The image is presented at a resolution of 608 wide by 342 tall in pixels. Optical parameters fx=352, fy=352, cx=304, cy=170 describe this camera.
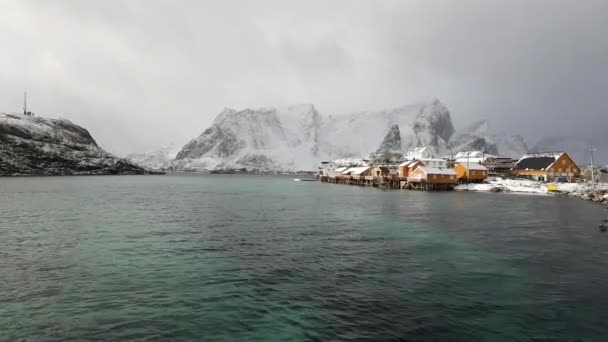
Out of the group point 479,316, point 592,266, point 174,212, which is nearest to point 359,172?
point 174,212

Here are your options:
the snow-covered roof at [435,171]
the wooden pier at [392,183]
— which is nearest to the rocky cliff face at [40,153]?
the wooden pier at [392,183]

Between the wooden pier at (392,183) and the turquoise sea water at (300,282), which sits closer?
the turquoise sea water at (300,282)

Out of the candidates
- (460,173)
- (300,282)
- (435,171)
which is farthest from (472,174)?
(300,282)

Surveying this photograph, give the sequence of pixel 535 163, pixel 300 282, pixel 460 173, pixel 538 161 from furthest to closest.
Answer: pixel 535 163
pixel 538 161
pixel 460 173
pixel 300 282

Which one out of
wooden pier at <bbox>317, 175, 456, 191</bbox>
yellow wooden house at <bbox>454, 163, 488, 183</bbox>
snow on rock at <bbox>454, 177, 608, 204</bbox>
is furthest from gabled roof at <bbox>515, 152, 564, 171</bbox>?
wooden pier at <bbox>317, 175, 456, 191</bbox>

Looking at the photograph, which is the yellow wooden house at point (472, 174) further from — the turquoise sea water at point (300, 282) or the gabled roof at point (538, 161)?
the turquoise sea water at point (300, 282)

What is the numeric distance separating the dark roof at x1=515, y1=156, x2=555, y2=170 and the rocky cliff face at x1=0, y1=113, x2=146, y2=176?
634 ft

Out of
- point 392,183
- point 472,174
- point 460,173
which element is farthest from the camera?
point 392,183

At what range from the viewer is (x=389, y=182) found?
104938 mm

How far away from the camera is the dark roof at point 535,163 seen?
102m

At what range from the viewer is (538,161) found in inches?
4173

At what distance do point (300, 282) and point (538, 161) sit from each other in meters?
114

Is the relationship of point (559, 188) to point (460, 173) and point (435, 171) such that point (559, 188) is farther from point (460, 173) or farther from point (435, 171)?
point (435, 171)

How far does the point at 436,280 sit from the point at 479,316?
4.19 m
